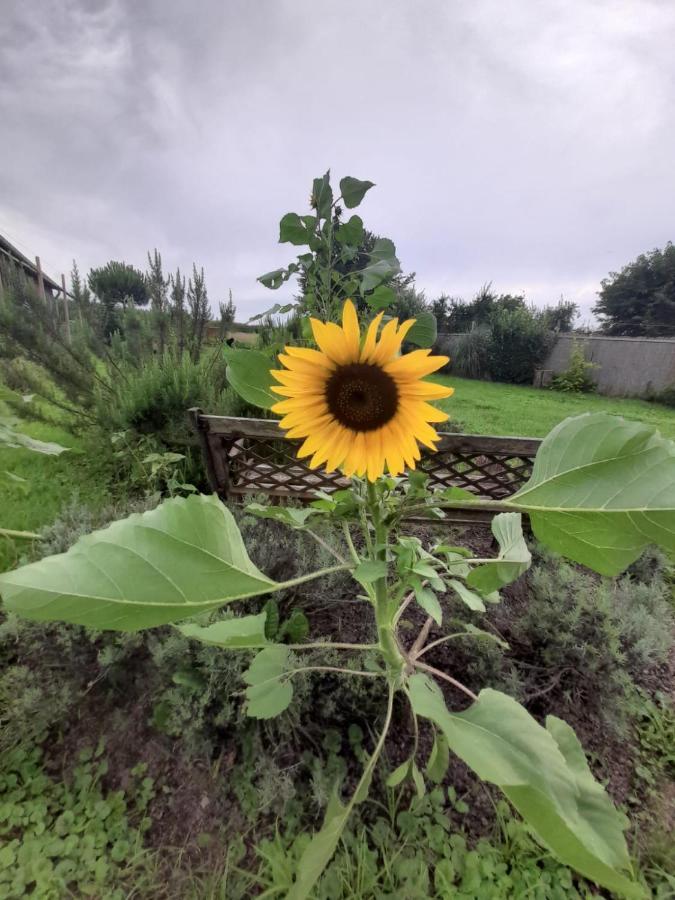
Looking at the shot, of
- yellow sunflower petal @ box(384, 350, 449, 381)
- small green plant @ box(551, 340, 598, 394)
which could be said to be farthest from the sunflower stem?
small green plant @ box(551, 340, 598, 394)

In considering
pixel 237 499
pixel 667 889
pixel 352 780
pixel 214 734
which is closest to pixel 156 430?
pixel 237 499

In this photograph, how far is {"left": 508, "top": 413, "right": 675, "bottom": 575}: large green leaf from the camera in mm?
552

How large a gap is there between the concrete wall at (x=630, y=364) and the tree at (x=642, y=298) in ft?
35.2

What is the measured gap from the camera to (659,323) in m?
19.2

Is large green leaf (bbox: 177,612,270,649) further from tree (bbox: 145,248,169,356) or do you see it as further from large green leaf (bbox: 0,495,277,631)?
tree (bbox: 145,248,169,356)

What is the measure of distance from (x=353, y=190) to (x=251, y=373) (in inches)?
13.6

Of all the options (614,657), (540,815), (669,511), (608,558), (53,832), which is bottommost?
(53,832)

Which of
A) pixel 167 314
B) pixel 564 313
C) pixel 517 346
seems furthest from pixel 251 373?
pixel 564 313

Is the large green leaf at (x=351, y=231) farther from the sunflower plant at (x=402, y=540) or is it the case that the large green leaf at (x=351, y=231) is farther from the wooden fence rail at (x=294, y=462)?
the wooden fence rail at (x=294, y=462)

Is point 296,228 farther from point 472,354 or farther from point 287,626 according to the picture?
point 472,354

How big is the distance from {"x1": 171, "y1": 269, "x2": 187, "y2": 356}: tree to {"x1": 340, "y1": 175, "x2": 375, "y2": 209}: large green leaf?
12.1 feet

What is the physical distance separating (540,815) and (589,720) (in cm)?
132

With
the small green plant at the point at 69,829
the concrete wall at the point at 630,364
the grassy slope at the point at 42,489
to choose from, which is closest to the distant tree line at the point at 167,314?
the grassy slope at the point at 42,489

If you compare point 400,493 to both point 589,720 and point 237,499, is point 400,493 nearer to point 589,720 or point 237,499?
point 589,720
